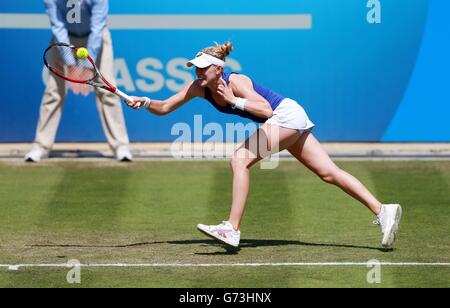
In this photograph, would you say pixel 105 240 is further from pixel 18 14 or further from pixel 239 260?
pixel 18 14

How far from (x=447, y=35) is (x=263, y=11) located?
259cm

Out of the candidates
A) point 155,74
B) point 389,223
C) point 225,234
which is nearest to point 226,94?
point 225,234

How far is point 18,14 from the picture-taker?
1694 cm

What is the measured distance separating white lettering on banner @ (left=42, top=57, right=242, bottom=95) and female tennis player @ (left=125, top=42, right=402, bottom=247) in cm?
581

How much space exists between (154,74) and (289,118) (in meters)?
6.30

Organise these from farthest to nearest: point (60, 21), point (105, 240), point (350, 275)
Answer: point (60, 21)
point (105, 240)
point (350, 275)

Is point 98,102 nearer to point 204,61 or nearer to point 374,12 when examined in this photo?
point 374,12

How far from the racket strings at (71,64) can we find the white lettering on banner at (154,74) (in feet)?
2.19

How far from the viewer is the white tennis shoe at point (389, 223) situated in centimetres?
1077

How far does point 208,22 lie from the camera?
17000mm

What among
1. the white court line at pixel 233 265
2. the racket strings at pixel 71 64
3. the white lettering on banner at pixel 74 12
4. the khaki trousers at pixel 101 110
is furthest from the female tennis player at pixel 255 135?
the khaki trousers at pixel 101 110

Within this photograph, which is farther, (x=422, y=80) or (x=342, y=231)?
(x=422, y=80)

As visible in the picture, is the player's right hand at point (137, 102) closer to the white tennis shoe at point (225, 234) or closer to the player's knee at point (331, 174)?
the white tennis shoe at point (225, 234)

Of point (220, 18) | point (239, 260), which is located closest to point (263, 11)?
point (220, 18)
